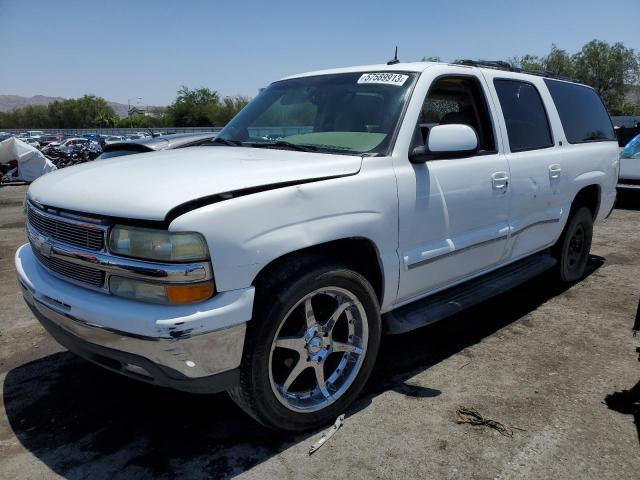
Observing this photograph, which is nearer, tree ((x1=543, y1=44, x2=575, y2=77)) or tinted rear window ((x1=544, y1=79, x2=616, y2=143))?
tinted rear window ((x1=544, y1=79, x2=616, y2=143))

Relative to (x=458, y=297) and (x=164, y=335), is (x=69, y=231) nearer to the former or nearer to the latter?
(x=164, y=335)

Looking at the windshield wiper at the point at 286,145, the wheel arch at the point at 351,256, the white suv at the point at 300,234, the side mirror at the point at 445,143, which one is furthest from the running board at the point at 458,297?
the windshield wiper at the point at 286,145

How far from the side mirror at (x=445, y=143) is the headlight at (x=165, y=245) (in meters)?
1.43

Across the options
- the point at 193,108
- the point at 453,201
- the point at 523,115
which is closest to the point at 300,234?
the point at 453,201

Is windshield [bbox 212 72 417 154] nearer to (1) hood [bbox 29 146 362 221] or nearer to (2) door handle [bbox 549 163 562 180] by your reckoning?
(1) hood [bbox 29 146 362 221]

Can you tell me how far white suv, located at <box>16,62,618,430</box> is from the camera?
2.12m

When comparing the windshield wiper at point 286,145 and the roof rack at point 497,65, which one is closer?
the windshield wiper at point 286,145

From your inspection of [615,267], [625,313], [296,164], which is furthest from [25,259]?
[615,267]

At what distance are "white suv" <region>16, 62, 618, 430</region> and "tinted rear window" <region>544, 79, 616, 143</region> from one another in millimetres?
572

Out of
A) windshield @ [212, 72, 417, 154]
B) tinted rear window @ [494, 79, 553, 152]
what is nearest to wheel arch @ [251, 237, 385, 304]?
windshield @ [212, 72, 417, 154]

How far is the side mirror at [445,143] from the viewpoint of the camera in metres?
2.87

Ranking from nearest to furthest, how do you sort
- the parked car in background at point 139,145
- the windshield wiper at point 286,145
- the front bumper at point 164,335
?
the front bumper at point 164,335
the windshield wiper at point 286,145
the parked car in background at point 139,145

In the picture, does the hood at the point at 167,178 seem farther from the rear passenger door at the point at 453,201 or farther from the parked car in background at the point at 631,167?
the parked car in background at the point at 631,167

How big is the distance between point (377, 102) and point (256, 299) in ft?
5.14
